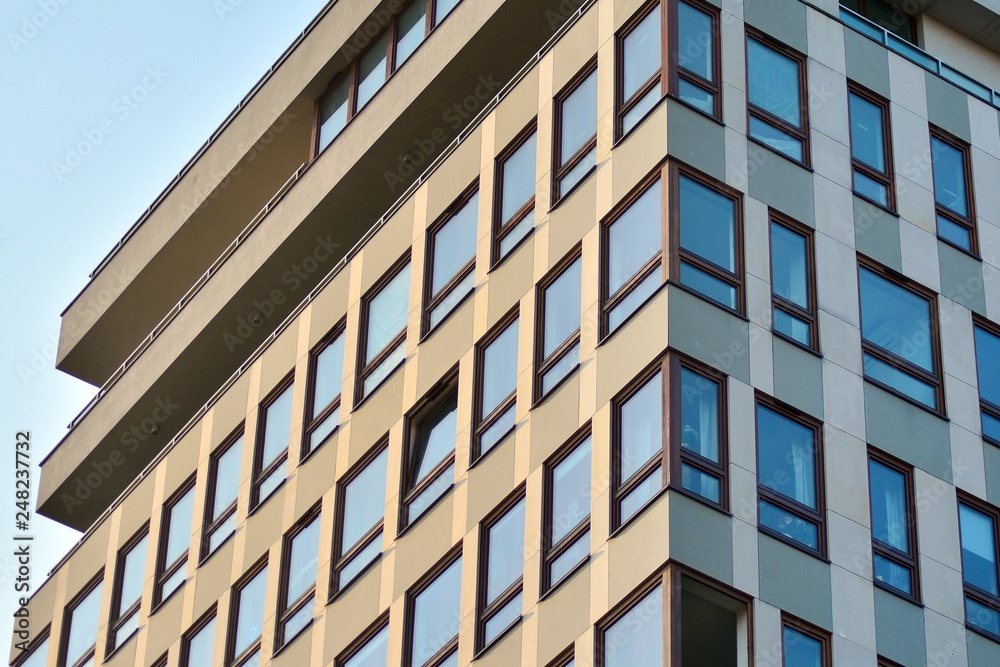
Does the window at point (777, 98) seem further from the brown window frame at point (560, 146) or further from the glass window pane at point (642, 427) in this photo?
the glass window pane at point (642, 427)

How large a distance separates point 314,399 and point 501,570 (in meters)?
8.68

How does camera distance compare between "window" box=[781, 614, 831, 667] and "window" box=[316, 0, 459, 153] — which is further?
"window" box=[316, 0, 459, 153]

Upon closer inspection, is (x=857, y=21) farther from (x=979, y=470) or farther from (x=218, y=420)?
(x=218, y=420)

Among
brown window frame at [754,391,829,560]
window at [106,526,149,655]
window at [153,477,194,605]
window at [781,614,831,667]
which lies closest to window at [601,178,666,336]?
brown window frame at [754,391,829,560]

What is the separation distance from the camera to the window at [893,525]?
2945 centimetres

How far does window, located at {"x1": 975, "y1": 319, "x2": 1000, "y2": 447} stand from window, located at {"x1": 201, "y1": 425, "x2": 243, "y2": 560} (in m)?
14.7

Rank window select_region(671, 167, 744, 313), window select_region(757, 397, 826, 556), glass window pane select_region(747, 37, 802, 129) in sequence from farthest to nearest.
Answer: glass window pane select_region(747, 37, 802, 129), window select_region(671, 167, 744, 313), window select_region(757, 397, 826, 556)

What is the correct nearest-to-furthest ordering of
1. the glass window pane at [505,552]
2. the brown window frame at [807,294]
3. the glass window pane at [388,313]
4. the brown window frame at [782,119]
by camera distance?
the brown window frame at [807,294]
the glass window pane at [505,552]
the brown window frame at [782,119]
the glass window pane at [388,313]

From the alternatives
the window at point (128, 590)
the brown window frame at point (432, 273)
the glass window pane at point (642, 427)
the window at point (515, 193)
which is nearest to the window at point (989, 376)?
the glass window pane at point (642, 427)

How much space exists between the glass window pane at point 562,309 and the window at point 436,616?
3662 mm

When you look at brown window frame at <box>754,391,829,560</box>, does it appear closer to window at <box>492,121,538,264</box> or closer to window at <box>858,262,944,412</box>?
window at <box>858,262,944,412</box>

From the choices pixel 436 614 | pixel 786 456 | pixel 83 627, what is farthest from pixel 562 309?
pixel 83 627

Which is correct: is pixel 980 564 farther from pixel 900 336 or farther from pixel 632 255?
pixel 632 255

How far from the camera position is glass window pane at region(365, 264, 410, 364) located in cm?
3703
